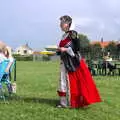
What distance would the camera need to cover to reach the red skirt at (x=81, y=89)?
9289 mm

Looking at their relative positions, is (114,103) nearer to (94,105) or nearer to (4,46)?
(94,105)

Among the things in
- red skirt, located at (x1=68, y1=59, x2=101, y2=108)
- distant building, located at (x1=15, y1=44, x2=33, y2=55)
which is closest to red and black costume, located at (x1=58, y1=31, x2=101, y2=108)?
red skirt, located at (x1=68, y1=59, x2=101, y2=108)

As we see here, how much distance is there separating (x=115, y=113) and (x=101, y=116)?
1.63 ft

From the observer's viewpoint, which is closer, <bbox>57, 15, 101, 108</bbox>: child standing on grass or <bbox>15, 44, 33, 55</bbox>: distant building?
<bbox>57, 15, 101, 108</bbox>: child standing on grass

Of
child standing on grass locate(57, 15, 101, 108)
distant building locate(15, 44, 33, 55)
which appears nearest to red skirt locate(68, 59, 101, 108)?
child standing on grass locate(57, 15, 101, 108)

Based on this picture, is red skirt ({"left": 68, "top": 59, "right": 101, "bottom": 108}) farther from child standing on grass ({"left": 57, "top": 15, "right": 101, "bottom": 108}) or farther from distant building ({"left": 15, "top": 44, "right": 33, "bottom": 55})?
distant building ({"left": 15, "top": 44, "right": 33, "bottom": 55})

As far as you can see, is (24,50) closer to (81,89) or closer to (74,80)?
(74,80)

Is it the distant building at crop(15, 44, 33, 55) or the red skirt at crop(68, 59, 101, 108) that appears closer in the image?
the red skirt at crop(68, 59, 101, 108)

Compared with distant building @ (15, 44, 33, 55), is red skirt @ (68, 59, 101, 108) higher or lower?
lower

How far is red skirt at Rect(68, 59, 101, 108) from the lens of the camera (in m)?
9.29

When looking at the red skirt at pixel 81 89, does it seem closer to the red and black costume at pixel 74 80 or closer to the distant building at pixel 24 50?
the red and black costume at pixel 74 80

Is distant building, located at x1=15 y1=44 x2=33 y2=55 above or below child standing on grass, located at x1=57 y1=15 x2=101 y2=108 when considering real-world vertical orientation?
above

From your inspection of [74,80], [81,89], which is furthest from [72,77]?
[81,89]

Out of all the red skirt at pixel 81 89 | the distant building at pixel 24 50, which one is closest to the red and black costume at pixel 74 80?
the red skirt at pixel 81 89
